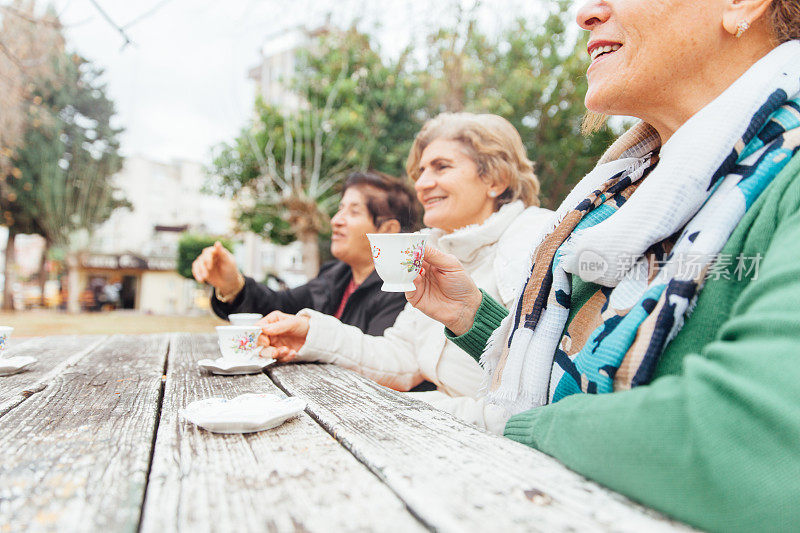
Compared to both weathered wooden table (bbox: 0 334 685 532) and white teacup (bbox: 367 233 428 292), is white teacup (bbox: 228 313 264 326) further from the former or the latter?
white teacup (bbox: 367 233 428 292)

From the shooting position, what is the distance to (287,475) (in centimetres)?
74

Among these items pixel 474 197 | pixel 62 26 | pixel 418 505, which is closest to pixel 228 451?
pixel 418 505

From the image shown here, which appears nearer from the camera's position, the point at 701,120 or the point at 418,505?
the point at 418,505

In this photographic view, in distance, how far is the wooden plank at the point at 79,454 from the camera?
62 centimetres

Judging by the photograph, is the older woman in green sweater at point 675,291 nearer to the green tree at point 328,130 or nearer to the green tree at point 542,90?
the green tree at point 542,90

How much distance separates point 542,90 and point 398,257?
929cm

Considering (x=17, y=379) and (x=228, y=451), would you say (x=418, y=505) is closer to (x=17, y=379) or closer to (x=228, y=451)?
(x=228, y=451)

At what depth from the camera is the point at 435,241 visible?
2.49 metres

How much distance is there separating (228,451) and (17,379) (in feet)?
3.88

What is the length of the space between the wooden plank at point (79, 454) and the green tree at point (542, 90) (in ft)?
26.4

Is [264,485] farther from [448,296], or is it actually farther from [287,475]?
[448,296]

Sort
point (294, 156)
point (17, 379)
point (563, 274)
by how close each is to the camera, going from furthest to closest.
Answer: point (294, 156) < point (17, 379) < point (563, 274)

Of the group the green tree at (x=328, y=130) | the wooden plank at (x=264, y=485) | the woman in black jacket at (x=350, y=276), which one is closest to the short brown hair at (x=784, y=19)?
the wooden plank at (x=264, y=485)

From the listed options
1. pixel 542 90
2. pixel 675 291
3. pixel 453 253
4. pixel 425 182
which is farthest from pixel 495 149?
pixel 542 90
